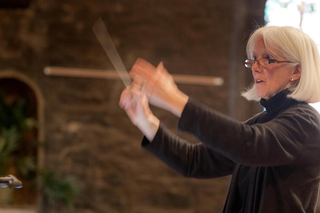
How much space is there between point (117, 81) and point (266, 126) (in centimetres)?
344

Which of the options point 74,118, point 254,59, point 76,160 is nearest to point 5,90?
point 74,118

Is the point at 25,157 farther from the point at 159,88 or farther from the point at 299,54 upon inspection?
the point at 299,54

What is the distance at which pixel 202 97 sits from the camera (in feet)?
14.7

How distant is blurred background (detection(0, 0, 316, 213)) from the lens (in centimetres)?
433

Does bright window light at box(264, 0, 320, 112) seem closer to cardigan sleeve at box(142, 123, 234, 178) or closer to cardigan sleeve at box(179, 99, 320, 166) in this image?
cardigan sleeve at box(142, 123, 234, 178)

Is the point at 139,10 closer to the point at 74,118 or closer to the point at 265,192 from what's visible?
the point at 74,118

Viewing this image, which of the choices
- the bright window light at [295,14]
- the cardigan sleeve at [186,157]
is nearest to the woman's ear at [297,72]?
the cardigan sleeve at [186,157]

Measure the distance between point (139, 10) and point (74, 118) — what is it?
1491 millimetres

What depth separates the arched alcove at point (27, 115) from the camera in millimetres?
4316

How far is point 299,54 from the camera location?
1.21m

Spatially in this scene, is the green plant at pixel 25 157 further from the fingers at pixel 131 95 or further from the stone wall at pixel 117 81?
the fingers at pixel 131 95

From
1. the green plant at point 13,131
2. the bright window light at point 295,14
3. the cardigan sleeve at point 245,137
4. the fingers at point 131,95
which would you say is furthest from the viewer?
the bright window light at point 295,14

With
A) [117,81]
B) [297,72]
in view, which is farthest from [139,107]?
[117,81]

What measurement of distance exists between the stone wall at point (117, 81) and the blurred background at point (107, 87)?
0.01m
